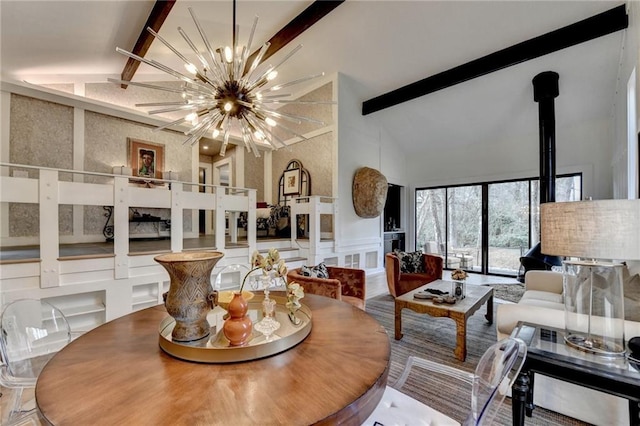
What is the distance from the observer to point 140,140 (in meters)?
5.50

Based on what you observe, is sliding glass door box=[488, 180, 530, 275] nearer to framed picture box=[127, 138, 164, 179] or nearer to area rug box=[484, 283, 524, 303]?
area rug box=[484, 283, 524, 303]

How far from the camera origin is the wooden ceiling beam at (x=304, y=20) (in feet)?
11.6

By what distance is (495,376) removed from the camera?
3.23 feet

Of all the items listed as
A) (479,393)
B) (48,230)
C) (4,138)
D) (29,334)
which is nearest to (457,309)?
(479,393)

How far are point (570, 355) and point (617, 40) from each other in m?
4.80

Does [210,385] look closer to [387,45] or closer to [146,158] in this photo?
[387,45]

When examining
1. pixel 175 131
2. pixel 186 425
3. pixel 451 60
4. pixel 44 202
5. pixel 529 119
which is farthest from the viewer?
pixel 175 131

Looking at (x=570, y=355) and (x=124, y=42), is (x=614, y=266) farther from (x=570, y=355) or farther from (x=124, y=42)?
→ (x=124, y=42)

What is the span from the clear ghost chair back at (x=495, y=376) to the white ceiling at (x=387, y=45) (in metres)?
4.22

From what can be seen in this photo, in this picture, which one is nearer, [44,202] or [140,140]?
[44,202]

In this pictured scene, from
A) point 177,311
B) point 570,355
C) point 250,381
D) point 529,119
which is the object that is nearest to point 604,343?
point 570,355

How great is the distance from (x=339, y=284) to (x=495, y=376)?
1727 millimetres

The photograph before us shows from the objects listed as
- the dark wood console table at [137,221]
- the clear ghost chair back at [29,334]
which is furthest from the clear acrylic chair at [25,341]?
the dark wood console table at [137,221]

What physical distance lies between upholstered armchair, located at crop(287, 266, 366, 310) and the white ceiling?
343 centimetres
